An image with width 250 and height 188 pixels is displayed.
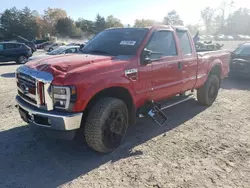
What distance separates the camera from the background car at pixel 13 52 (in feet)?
55.2

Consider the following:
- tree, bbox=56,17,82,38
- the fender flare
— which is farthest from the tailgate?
tree, bbox=56,17,82,38

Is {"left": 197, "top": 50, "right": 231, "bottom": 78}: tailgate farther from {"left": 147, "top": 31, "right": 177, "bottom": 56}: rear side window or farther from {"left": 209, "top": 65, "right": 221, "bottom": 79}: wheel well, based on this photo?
{"left": 147, "top": 31, "right": 177, "bottom": 56}: rear side window

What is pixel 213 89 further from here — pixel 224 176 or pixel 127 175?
pixel 127 175

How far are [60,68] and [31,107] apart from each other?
29.6 inches

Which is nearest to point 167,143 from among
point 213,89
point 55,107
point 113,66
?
point 113,66

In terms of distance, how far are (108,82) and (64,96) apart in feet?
2.22

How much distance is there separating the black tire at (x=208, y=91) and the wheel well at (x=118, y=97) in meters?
2.80

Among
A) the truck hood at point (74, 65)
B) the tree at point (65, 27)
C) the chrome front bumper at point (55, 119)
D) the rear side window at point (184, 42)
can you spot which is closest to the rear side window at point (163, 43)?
the rear side window at point (184, 42)

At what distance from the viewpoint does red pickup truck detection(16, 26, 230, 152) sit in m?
3.29

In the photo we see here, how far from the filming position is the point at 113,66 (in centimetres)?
372

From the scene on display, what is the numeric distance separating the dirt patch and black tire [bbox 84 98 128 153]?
0.64 ft

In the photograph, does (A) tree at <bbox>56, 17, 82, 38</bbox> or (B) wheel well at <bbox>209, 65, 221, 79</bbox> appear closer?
(B) wheel well at <bbox>209, 65, 221, 79</bbox>

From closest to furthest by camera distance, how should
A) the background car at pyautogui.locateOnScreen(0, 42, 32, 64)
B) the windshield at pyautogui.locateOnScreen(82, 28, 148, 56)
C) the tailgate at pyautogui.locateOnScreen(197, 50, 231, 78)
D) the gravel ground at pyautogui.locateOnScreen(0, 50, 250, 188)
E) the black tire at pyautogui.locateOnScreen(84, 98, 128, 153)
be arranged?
the gravel ground at pyautogui.locateOnScreen(0, 50, 250, 188) → the black tire at pyautogui.locateOnScreen(84, 98, 128, 153) → the windshield at pyautogui.locateOnScreen(82, 28, 148, 56) → the tailgate at pyautogui.locateOnScreen(197, 50, 231, 78) → the background car at pyautogui.locateOnScreen(0, 42, 32, 64)

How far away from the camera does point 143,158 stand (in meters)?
3.76
